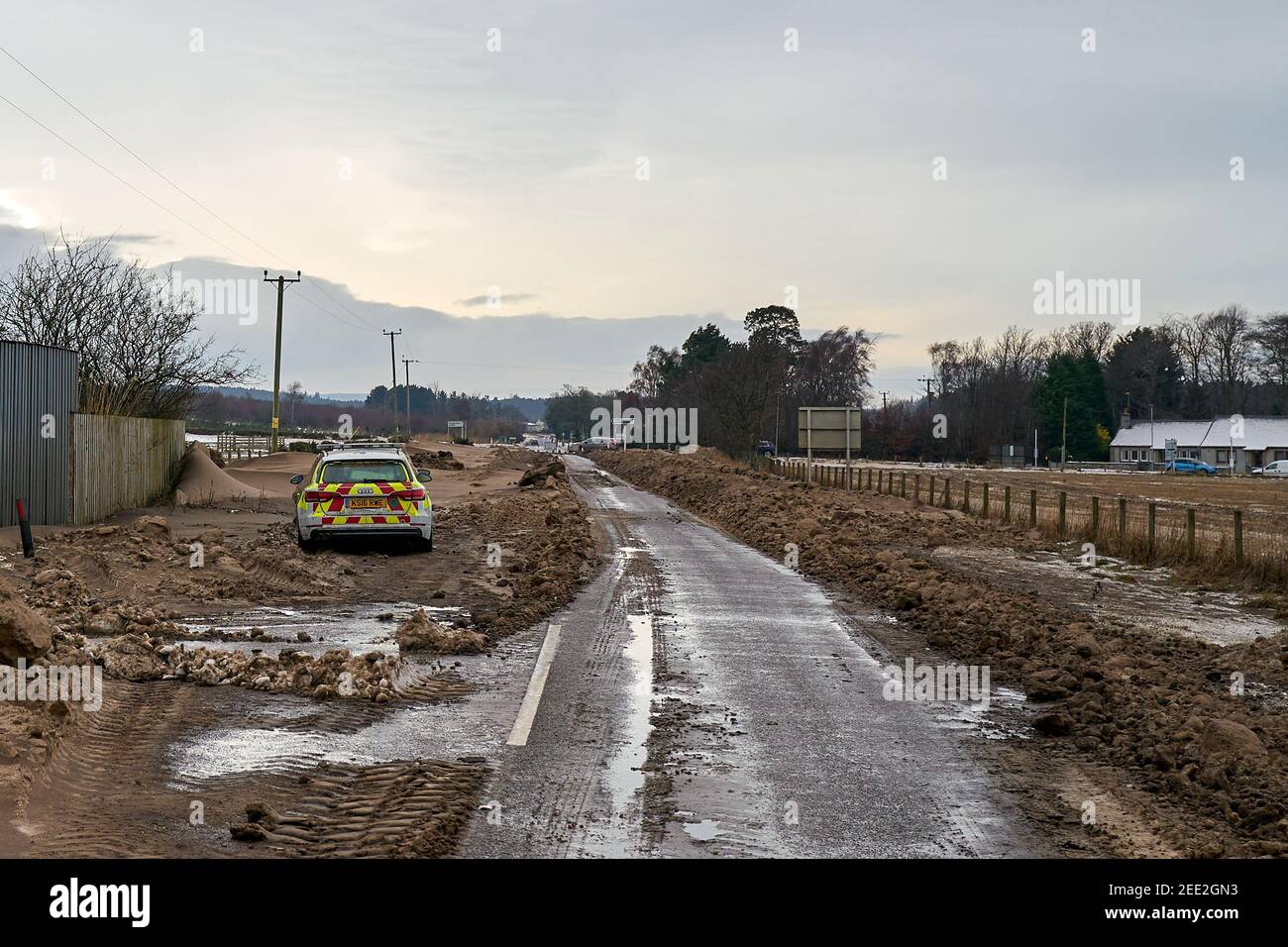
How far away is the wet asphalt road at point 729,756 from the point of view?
6238 millimetres

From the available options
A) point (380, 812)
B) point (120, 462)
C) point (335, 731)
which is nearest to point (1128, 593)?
point (335, 731)

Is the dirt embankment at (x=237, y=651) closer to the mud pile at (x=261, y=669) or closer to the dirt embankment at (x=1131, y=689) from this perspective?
the mud pile at (x=261, y=669)

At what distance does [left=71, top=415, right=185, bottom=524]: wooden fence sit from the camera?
24375 mm

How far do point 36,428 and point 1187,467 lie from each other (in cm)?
10000

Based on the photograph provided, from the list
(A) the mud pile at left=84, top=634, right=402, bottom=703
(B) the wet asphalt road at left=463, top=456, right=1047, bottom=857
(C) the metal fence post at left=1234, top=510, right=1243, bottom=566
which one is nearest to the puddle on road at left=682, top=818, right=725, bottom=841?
(B) the wet asphalt road at left=463, top=456, right=1047, bottom=857

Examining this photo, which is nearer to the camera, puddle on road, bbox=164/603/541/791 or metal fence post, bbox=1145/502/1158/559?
puddle on road, bbox=164/603/541/791

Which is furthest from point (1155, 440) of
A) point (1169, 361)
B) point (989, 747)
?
point (989, 747)

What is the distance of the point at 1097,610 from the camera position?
652 inches

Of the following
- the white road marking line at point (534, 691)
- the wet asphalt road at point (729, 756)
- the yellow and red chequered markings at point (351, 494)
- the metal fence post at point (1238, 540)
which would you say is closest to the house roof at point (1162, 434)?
the metal fence post at point (1238, 540)

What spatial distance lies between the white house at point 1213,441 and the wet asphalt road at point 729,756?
10855cm

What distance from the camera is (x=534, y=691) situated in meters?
10.2

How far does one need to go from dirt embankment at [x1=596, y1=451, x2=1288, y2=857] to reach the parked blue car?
293ft

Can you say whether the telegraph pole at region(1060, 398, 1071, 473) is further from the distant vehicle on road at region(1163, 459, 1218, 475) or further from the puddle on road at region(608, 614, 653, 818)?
the puddle on road at region(608, 614, 653, 818)
